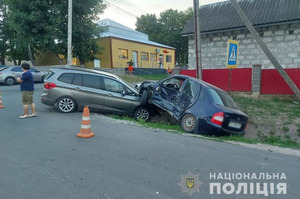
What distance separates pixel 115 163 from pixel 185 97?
361 centimetres

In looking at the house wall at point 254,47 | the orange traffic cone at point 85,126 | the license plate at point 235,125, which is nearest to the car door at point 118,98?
the orange traffic cone at point 85,126

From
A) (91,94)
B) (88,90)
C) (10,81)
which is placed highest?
(10,81)

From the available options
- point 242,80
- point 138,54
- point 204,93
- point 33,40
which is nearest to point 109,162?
point 204,93

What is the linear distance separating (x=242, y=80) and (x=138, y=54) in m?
20.1

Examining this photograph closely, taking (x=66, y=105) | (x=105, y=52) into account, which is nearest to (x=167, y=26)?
(x=105, y=52)

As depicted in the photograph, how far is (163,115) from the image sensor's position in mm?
8453

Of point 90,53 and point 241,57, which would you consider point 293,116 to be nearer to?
point 241,57

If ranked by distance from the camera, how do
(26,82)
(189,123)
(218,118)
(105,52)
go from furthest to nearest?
(105,52) < (26,82) < (189,123) < (218,118)

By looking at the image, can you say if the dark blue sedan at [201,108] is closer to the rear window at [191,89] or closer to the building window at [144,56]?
the rear window at [191,89]

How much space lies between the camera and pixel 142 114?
8.10 meters

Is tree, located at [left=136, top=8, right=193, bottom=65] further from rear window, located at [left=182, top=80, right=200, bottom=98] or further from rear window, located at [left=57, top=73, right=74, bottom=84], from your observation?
rear window, located at [left=182, top=80, right=200, bottom=98]

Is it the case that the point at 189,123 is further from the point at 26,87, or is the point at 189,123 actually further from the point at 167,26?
the point at 167,26

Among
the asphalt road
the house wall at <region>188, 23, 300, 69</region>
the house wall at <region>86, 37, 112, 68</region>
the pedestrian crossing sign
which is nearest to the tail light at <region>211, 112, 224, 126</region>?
the asphalt road

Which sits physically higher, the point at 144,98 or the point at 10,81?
the point at 10,81
